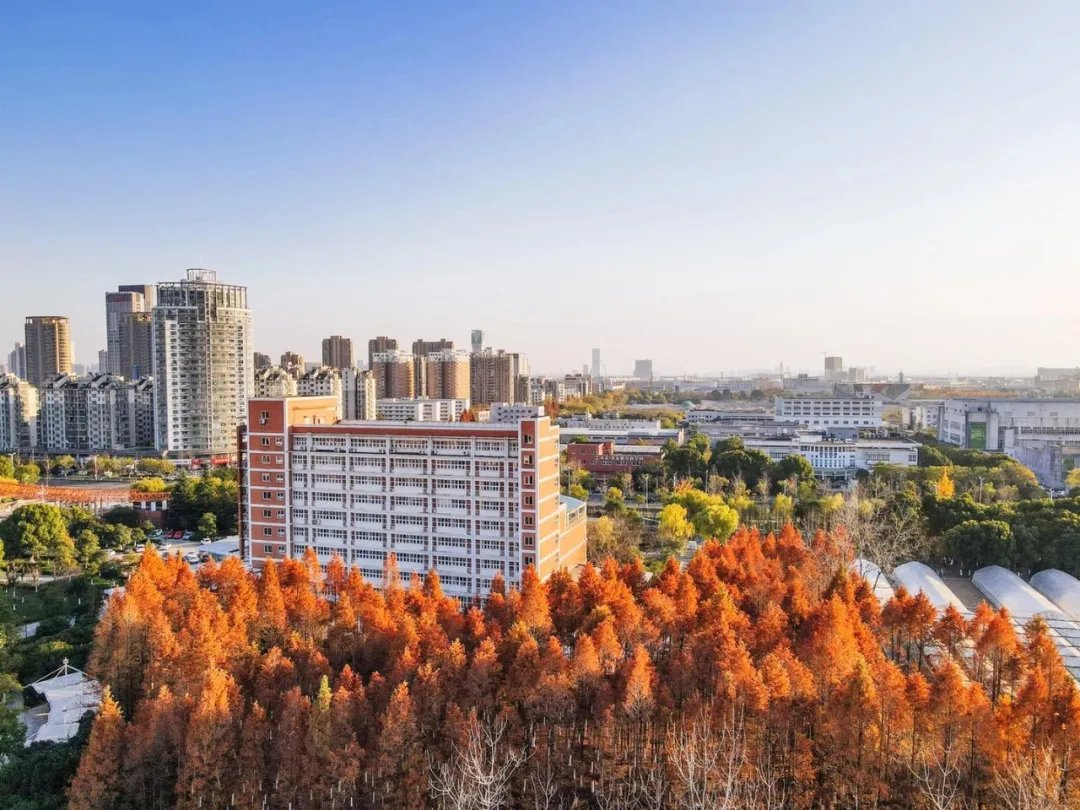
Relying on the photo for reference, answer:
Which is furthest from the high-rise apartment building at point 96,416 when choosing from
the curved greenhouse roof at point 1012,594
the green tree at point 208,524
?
the curved greenhouse roof at point 1012,594

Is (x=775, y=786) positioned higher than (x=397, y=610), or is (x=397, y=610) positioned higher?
(x=397, y=610)

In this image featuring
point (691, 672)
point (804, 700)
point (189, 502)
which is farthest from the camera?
point (189, 502)

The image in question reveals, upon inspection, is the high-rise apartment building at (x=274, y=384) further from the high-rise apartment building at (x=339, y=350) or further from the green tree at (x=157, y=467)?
the high-rise apartment building at (x=339, y=350)

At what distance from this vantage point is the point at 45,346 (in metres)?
55.4

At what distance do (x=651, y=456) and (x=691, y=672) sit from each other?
2071cm

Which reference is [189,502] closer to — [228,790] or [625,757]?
[228,790]

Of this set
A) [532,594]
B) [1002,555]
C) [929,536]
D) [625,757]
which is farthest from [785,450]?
[625,757]

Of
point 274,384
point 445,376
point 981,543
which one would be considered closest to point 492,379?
point 445,376

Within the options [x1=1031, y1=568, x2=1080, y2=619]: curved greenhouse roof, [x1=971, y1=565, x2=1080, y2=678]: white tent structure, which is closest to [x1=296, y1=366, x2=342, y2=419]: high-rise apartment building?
[x1=971, y1=565, x2=1080, y2=678]: white tent structure

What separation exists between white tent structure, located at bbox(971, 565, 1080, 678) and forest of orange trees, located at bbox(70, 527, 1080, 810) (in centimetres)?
197

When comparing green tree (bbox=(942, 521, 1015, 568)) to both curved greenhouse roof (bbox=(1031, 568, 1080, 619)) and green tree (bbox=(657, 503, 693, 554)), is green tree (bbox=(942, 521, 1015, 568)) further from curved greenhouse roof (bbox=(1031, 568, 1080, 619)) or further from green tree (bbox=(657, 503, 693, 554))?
green tree (bbox=(657, 503, 693, 554))

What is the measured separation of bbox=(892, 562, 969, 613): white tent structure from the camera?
46.3ft

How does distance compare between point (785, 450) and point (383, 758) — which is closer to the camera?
point (383, 758)

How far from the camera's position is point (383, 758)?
7.80 m
